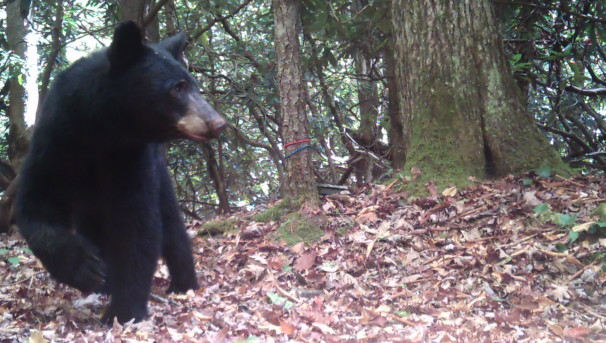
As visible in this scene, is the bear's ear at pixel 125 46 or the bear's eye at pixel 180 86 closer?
the bear's ear at pixel 125 46

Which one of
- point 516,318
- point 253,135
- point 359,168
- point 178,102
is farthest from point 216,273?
point 253,135

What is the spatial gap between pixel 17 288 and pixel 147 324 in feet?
5.07

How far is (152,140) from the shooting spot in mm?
3584

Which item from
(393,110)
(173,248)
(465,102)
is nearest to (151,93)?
(173,248)

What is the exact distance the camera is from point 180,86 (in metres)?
3.48

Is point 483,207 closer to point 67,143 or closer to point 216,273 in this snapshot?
point 216,273

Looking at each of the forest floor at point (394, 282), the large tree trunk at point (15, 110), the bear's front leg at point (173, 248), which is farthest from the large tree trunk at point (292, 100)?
the large tree trunk at point (15, 110)

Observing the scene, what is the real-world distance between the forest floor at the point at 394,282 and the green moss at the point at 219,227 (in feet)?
0.88

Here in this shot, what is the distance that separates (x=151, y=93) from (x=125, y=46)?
0.30m

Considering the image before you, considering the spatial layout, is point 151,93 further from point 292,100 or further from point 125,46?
point 292,100

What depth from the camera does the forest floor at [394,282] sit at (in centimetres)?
311

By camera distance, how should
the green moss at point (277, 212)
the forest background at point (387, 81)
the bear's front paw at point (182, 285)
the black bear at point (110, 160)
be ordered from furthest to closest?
the green moss at point (277, 212)
the forest background at point (387, 81)
the bear's front paw at point (182, 285)
the black bear at point (110, 160)

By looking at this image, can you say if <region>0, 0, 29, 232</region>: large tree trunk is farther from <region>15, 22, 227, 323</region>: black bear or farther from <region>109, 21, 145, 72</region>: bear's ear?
<region>109, 21, 145, 72</region>: bear's ear

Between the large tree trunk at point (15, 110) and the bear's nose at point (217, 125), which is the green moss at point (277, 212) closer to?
the bear's nose at point (217, 125)
